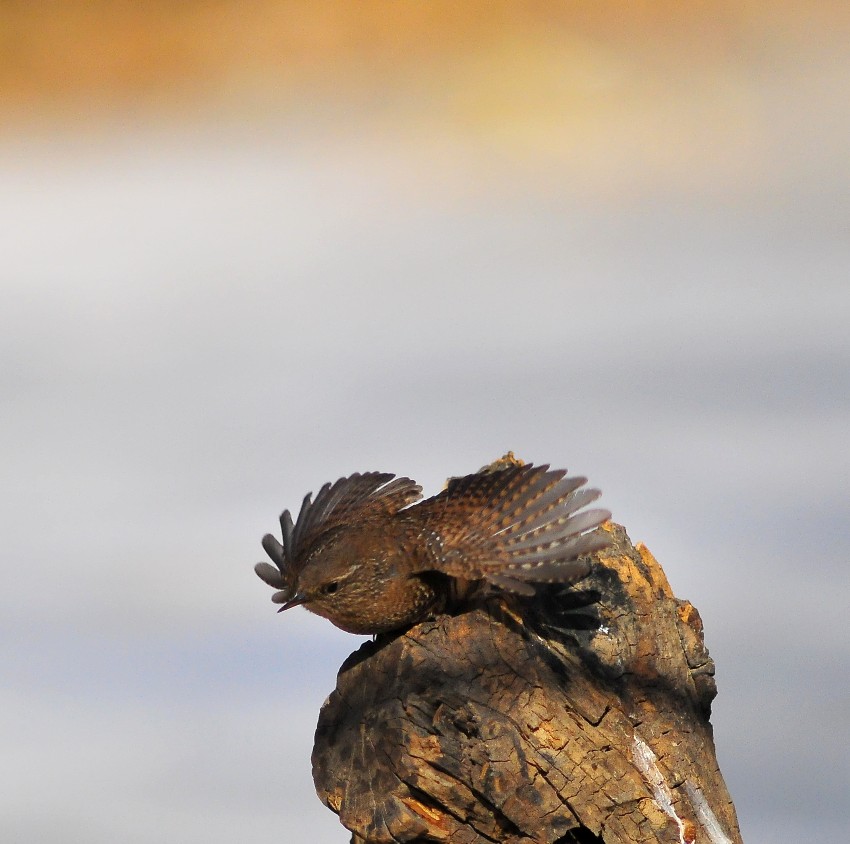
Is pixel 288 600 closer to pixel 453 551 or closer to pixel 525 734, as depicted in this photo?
pixel 453 551

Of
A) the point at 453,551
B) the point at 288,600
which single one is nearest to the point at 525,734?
the point at 453,551

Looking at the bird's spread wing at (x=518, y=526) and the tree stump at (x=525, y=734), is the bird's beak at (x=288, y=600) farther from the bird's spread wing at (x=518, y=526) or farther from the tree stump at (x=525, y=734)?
the bird's spread wing at (x=518, y=526)

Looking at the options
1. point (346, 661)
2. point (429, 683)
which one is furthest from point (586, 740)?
point (346, 661)

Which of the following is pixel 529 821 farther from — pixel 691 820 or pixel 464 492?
pixel 464 492

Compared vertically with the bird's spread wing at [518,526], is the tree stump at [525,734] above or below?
below

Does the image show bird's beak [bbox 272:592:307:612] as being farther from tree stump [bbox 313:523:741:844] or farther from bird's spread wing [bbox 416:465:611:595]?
bird's spread wing [bbox 416:465:611:595]

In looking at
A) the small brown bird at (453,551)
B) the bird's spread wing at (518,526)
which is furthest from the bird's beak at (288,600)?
the bird's spread wing at (518,526)

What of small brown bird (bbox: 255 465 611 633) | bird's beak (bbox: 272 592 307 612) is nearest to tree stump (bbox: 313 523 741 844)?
small brown bird (bbox: 255 465 611 633)
